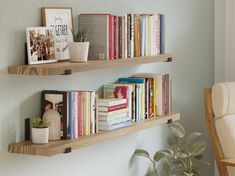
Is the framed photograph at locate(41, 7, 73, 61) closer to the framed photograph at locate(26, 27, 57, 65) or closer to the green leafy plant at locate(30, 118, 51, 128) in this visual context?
the framed photograph at locate(26, 27, 57, 65)

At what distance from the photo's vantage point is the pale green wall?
2.66 meters

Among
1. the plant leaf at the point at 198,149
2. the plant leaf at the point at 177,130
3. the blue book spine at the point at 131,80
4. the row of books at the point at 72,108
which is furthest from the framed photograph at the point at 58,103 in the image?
the plant leaf at the point at 198,149

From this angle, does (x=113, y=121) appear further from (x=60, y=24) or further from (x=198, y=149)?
(x=198, y=149)

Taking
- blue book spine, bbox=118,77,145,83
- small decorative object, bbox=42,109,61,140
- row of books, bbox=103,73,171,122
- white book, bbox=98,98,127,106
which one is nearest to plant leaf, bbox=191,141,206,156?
row of books, bbox=103,73,171,122

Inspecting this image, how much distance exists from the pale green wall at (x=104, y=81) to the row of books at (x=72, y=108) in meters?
0.07

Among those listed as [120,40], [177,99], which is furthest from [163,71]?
[120,40]

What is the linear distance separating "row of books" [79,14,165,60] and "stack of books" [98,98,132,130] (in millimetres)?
251

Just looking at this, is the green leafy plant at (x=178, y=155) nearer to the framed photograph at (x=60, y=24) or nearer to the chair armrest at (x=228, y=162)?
the chair armrest at (x=228, y=162)

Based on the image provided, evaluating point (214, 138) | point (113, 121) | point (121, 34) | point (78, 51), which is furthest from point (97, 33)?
point (214, 138)

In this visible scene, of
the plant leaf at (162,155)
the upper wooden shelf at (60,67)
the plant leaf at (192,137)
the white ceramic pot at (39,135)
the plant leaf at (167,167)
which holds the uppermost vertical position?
the upper wooden shelf at (60,67)

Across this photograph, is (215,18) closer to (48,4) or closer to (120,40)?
(120,40)

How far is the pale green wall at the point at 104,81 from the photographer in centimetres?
266

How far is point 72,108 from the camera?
2.83 metres

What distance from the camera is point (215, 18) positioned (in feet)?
14.7
